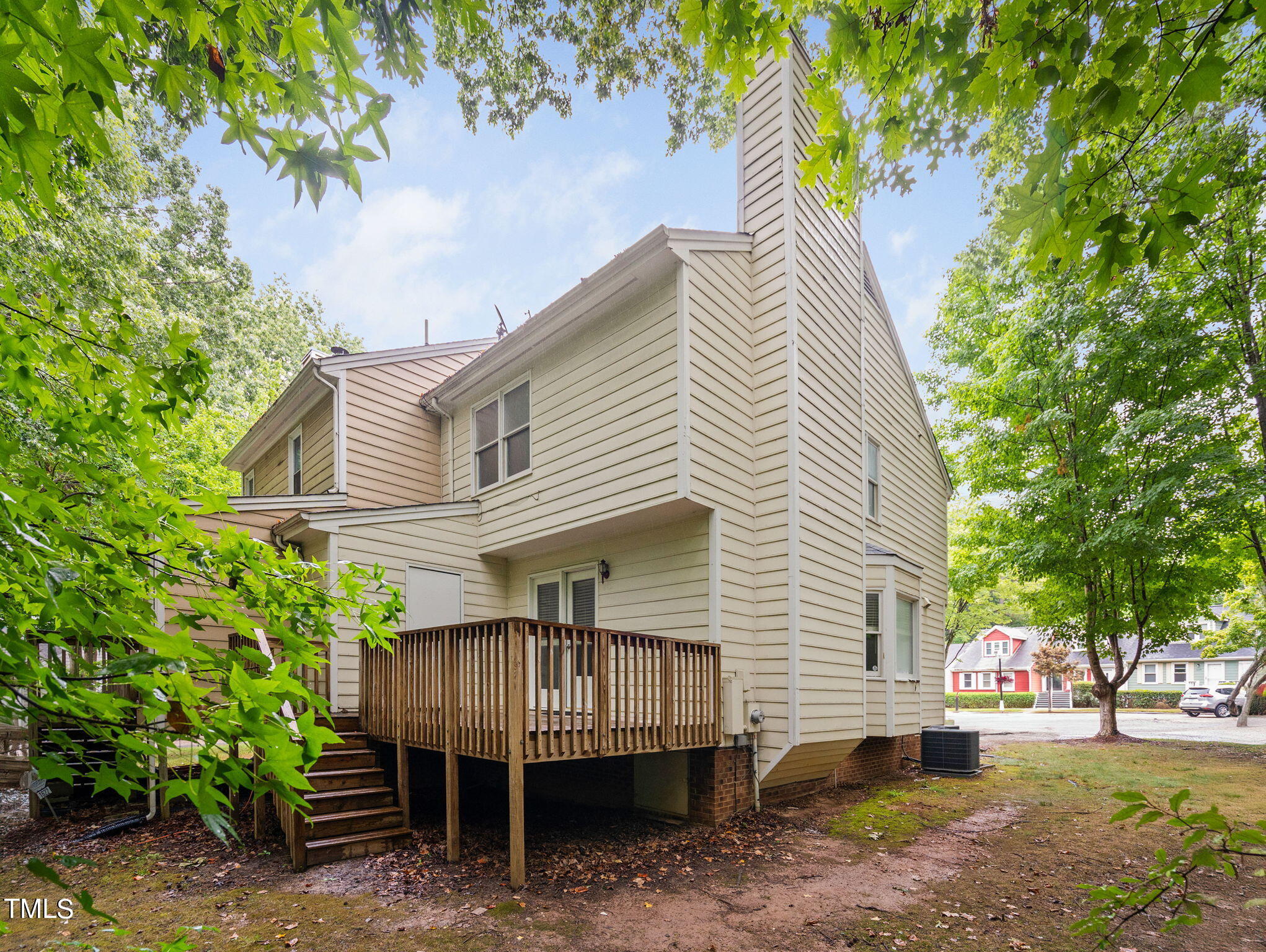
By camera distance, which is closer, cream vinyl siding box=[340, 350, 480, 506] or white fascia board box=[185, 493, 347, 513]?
white fascia board box=[185, 493, 347, 513]

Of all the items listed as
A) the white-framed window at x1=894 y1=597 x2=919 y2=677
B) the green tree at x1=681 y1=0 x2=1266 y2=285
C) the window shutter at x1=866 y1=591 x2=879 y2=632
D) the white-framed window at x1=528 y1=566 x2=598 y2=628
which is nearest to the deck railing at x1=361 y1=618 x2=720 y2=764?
the white-framed window at x1=528 y1=566 x2=598 y2=628

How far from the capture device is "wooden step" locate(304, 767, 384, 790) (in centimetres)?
715

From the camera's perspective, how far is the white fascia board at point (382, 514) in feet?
29.7

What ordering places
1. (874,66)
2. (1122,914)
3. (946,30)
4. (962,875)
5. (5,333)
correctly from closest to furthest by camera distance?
(5,333) → (946,30) → (874,66) → (1122,914) → (962,875)

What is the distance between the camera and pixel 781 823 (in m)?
7.72

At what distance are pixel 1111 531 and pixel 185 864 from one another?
15787mm

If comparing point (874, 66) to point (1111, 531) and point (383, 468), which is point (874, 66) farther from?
point (1111, 531)

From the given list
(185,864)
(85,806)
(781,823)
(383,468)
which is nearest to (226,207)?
(383,468)

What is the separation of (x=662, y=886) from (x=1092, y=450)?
14248mm

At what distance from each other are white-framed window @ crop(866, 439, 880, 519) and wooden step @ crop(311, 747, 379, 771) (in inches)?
313

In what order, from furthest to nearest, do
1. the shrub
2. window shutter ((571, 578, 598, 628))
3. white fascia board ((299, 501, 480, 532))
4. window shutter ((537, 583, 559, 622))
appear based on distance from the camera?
the shrub → window shutter ((537, 583, 559, 622)) → window shutter ((571, 578, 598, 628)) → white fascia board ((299, 501, 480, 532))

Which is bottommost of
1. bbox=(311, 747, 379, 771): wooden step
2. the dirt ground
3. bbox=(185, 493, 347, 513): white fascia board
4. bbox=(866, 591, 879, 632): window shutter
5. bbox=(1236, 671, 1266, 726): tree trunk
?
bbox=(1236, 671, 1266, 726): tree trunk

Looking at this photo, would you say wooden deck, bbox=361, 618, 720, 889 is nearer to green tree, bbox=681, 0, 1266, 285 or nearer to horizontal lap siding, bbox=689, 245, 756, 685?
horizontal lap siding, bbox=689, 245, 756, 685

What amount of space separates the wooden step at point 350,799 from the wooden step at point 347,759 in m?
0.31
